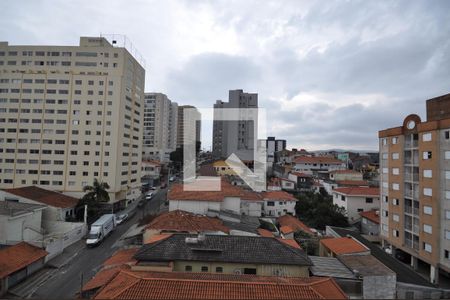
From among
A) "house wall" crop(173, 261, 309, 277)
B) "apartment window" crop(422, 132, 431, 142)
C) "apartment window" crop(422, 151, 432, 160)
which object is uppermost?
"apartment window" crop(422, 132, 431, 142)

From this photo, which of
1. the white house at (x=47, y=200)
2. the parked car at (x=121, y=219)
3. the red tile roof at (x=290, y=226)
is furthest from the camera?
the parked car at (x=121, y=219)

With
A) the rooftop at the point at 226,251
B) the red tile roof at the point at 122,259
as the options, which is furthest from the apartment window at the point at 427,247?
the red tile roof at the point at 122,259

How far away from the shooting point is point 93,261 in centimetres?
2102

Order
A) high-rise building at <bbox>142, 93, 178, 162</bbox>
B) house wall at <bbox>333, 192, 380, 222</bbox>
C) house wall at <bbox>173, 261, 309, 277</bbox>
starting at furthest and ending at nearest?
high-rise building at <bbox>142, 93, 178, 162</bbox>, house wall at <bbox>333, 192, 380, 222</bbox>, house wall at <bbox>173, 261, 309, 277</bbox>

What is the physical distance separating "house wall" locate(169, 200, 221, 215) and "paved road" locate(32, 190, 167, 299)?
20.4ft

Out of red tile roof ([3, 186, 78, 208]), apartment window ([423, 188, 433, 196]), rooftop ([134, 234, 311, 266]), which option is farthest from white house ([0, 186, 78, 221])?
apartment window ([423, 188, 433, 196])

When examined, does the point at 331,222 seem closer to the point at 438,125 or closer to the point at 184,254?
the point at 438,125

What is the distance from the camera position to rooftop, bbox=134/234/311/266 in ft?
47.6

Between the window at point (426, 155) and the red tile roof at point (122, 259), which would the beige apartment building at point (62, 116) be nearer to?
the red tile roof at point (122, 259)

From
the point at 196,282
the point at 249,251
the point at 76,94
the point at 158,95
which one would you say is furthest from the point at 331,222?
the point at 158,95

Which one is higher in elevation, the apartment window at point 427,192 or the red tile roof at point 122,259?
the apartment window at point 427,192

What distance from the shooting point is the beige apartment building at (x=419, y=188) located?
2112 cm

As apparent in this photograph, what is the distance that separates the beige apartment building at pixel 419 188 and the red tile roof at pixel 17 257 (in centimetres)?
2859

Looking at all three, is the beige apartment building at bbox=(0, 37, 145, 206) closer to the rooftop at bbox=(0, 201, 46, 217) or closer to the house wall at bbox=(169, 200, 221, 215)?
the rooftop at bbox=(0, 201, 46, 217)
